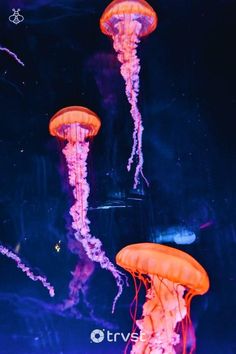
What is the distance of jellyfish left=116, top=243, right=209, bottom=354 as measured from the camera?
354cm

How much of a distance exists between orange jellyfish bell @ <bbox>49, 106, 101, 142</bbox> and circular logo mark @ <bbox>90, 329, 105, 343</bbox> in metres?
1.60

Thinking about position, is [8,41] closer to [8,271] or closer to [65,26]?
[65,26]

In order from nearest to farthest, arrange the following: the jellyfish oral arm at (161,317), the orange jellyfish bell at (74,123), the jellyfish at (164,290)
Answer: the jellyfish at (164,290) < the jellyfish oral arm at (161,317) < the orange jellyfish bell at (74,123)

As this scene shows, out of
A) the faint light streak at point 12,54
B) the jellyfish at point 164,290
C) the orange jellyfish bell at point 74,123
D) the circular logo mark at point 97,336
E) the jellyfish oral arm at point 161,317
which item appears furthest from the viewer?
the faint light streak at point 12,54

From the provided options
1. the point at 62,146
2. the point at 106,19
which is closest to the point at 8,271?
the point at 62,146

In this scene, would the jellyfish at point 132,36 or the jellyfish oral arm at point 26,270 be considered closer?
the jellyfish oral arm at point 26,270

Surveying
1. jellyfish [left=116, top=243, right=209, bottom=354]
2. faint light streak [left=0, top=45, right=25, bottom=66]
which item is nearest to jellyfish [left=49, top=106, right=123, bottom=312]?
jellyfish [left=116, top=243, right=209, bottom=354]

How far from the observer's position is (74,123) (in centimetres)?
414

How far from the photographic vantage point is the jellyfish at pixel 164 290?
354 centimetres

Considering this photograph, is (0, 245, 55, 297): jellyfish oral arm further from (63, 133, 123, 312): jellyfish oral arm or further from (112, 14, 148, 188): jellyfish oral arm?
(112, 14, 148, 188): jellyfish oral arm

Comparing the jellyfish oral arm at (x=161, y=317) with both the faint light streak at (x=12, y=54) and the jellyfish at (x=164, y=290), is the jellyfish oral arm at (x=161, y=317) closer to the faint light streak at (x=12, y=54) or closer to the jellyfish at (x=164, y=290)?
the jellyfish at (x=164, y=290)

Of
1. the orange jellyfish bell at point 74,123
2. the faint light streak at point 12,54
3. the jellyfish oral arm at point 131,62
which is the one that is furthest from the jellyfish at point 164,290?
the faint light streak at point 12,54

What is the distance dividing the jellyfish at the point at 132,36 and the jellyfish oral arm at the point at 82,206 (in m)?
0.41

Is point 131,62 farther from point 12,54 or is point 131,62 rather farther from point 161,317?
point 161,317
